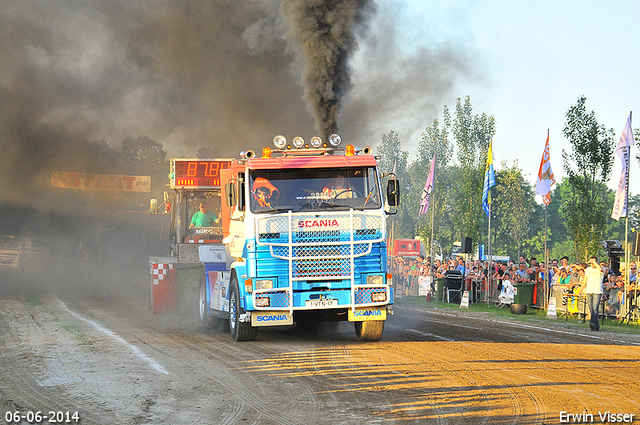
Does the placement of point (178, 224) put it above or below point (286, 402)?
above

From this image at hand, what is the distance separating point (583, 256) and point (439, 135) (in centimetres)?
2864

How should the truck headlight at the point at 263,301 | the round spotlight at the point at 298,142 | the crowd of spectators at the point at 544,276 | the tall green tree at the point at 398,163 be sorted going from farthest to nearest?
1. the tall green tree at the point at 398,163
2. the crowd of spectators at the point at 544,276
3. the round spotlight at the point at 298,142
4. the truck headlight at the point at 263,301

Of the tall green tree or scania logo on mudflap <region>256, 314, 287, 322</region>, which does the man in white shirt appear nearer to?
scania logo on mudflap <region>256, 314, 287, 322</region>

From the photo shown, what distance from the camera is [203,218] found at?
55.1ft

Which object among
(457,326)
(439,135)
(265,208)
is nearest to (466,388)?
(265,208)

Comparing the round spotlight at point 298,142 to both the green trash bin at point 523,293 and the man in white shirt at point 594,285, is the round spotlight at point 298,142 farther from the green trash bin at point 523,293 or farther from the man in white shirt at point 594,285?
the green trash bin at point 523,293

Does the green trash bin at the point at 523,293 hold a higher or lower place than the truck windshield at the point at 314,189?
lower

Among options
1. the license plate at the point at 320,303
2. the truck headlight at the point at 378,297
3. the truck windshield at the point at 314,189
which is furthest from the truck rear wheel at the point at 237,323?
the truck headlight at the point at 378,297

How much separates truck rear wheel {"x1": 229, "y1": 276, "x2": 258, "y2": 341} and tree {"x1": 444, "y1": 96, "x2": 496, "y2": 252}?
3549 centimetres

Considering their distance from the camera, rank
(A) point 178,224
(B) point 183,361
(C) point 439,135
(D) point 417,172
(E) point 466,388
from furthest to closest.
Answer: (D) point 417,172, (C) point 439,135, (A) point 178,224, (B) point 183,361, (E) point 466,388

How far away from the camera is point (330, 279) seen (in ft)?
36.6

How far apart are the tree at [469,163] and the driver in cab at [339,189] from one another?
35.2 meters

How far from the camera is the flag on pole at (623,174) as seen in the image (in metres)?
19.9

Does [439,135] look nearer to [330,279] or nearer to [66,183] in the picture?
[66,183]
